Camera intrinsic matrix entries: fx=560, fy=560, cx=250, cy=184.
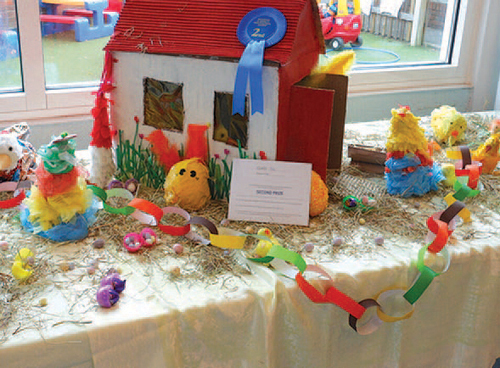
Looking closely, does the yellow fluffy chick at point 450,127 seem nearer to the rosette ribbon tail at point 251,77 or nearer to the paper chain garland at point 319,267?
the paper chain garland at point 319,267

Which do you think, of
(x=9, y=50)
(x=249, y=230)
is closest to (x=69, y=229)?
(x=249, y=230)

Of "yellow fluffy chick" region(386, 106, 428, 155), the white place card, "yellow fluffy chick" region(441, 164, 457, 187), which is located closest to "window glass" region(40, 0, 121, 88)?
the white place card

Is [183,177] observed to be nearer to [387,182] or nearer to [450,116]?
[387,182]

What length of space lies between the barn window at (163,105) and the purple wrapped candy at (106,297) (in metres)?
0.55

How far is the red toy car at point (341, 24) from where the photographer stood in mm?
2258

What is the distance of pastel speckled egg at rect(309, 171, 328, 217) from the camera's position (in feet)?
4.23

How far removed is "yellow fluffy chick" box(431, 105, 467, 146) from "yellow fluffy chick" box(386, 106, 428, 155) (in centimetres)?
47

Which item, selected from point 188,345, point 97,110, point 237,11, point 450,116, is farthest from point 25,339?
point 450,116

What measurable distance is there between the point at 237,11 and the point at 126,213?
1.74 feet

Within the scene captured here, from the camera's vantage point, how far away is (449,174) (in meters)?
1.50

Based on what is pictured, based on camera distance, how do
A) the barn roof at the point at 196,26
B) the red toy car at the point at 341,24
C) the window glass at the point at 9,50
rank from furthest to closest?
1. the red toy car at the point at 341,24
2. the window glass at the point at 9,50
3. the barn roof at the point at 196,26

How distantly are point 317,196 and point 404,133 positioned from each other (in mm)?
278

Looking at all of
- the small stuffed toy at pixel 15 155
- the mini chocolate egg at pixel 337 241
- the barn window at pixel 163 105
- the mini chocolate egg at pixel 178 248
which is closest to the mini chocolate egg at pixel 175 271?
the mini chocolate egg at pixel 178 248

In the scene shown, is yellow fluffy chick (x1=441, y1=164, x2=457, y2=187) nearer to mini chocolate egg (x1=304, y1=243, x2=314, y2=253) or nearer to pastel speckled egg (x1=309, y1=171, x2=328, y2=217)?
pastel speckled egg (x1=309, y1=171, x2=328, y2=217)
